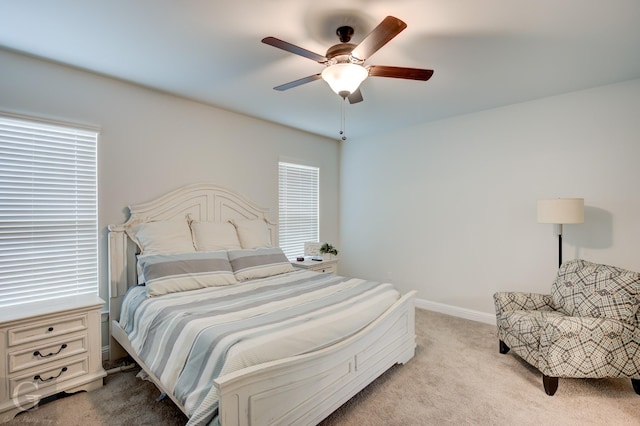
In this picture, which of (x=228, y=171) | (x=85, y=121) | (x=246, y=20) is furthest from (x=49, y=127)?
(x=246, y=20)

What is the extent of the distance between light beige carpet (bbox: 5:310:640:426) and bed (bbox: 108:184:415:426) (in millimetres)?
155

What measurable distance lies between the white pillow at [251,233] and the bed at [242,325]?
0.05 feet

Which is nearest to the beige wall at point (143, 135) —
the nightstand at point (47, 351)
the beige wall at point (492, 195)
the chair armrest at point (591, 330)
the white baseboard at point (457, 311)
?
the nightstand at point (47, 351)

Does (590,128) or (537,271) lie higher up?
(590,128)

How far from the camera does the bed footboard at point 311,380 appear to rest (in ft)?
4.72

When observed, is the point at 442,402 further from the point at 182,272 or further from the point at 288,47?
the point at 288,47

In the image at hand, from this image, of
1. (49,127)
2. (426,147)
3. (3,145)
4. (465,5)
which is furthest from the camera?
(426,147)

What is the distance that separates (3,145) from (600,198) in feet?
17.5

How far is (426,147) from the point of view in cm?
428

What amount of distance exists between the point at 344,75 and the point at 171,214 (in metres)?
2.33

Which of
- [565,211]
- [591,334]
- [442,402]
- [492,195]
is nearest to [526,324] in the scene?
[591,334]

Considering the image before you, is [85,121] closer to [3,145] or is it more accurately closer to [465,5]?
[3,145]

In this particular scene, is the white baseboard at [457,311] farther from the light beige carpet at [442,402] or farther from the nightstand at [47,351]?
the nightstand at [47,351]

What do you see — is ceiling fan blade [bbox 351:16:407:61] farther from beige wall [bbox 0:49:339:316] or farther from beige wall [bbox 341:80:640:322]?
beige wall [bbox 341:80:640:322]
